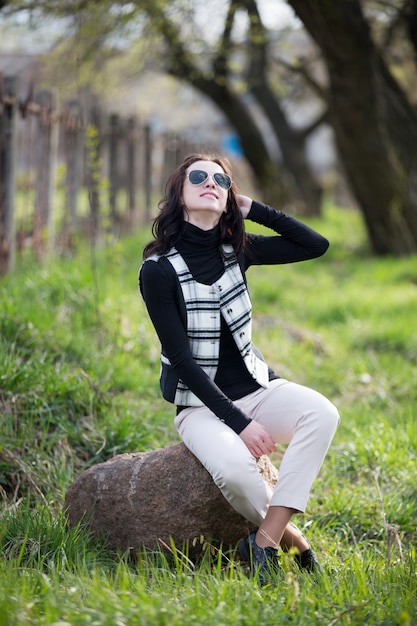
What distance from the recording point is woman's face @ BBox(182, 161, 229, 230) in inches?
132

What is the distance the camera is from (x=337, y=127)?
10.9 meters

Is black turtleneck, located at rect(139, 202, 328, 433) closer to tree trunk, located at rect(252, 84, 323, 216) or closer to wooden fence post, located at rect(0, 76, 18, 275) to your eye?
wooden fence post, located at rect(0, 76, 18, 275)

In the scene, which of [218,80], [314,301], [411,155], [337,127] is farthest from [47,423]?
[218,80]

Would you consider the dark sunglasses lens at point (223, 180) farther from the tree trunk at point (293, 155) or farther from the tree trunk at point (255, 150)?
the tree trunk at point (293, 155)

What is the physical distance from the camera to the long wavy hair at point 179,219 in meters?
3.40

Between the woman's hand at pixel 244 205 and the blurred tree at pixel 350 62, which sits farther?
the blurred tree at pixel 350 62

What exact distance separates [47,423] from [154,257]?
1.27m

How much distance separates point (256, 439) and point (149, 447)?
3.80 ft

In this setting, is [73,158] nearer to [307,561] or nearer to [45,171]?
[45,171]

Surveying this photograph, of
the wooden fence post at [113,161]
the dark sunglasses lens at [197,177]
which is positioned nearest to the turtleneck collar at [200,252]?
the dark sunglasses lens at [197,177]

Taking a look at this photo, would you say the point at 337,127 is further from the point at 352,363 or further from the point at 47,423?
the point at 47,423

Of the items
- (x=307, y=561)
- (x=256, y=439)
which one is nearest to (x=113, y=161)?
(x=256, y=439)

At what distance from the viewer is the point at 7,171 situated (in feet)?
22.7

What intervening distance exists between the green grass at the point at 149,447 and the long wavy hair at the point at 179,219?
1.19 m
